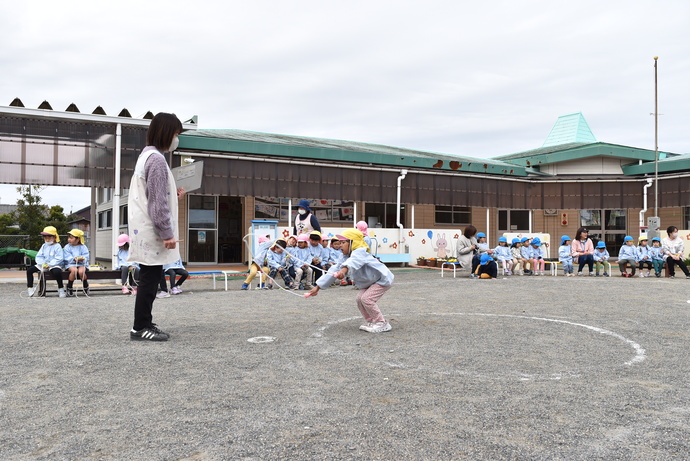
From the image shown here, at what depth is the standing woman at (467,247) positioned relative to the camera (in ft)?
47.1

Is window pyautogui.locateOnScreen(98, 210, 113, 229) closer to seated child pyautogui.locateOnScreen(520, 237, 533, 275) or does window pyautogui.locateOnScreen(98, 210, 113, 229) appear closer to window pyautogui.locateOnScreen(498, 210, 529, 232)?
seated child pyautogui.locateOnScreen(520, 237, 533, 275)

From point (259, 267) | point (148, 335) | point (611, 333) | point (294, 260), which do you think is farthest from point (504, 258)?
point (148, 335)

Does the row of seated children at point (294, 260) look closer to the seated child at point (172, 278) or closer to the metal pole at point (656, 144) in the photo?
the seated child at point (172, 278)

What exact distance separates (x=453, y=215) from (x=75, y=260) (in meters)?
19.0

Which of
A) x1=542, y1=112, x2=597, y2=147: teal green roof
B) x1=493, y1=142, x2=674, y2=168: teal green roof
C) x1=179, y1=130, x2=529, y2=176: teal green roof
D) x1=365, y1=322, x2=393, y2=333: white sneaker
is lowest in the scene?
x1=365, y1=322, x2=393, y2=333: white sneaker

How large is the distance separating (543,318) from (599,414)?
3.84 m

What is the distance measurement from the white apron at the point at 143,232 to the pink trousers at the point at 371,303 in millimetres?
2078

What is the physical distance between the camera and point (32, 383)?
11.7 ft

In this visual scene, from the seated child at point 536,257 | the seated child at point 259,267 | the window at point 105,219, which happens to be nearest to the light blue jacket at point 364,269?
the seated child at point 259,267

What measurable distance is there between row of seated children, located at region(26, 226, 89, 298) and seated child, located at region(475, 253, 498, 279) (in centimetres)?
960

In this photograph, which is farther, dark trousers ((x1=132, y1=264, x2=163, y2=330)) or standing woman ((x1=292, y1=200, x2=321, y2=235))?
standing woman ((x1=292, y1=200, x2=321, y2=235))

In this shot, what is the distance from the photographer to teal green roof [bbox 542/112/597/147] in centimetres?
3139

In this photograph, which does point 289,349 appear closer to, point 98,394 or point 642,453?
point 98,394

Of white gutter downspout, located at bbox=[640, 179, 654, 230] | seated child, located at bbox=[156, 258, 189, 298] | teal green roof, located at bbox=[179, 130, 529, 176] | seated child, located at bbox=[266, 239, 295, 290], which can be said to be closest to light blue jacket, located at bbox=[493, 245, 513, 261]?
teal green roof, located at bbox=[179, 130, 529, 176]
